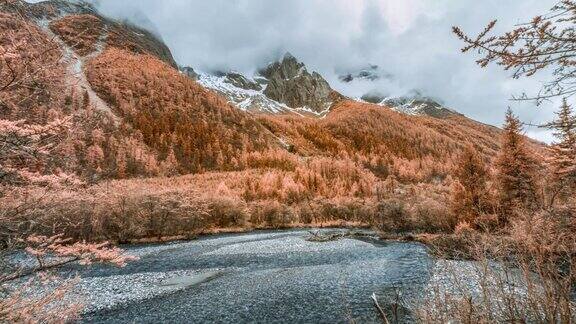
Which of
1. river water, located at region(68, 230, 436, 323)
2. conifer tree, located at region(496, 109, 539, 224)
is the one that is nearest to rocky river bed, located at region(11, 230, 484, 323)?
river water, located at region(68, 230, 436, 323)

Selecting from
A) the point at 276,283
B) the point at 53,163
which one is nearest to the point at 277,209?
the point at 276,283

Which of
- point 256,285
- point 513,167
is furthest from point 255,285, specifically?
point 513,167

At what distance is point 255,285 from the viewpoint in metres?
19.0

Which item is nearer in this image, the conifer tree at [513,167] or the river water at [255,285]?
the river water at [255,285]

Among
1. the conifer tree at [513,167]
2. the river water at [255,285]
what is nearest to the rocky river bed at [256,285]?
the river water at [255,285]

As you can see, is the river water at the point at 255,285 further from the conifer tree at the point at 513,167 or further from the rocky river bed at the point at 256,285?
the conifer tree at the point at 513,167

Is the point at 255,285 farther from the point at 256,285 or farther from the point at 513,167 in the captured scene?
the point at 513,167

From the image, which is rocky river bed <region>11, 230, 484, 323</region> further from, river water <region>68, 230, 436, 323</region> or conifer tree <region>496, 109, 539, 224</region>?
conifer tree <region>496, 109, 539, 224</region>

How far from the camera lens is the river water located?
1435cm

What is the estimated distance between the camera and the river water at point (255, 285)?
14.4 meters

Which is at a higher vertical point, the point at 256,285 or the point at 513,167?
the point at 513,167

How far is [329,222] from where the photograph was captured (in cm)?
6269

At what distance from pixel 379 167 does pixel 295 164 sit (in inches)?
1823

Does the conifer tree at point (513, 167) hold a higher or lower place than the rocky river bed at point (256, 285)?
higher
